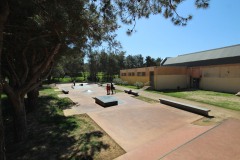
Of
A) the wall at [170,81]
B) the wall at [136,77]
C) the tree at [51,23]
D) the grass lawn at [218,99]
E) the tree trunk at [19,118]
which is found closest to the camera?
the tree at [51,23]

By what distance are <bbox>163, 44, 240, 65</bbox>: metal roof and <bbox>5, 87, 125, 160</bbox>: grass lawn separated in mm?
24466

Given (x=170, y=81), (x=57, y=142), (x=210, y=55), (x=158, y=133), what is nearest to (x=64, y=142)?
(x=57, y=142)

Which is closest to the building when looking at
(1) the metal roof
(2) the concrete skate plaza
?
(1) the metal roof

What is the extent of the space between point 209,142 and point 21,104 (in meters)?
7.89

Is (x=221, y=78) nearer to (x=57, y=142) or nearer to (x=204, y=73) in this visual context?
(x=204, y=73)

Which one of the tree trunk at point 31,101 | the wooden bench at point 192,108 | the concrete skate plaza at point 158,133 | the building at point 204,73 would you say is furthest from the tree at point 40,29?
the building at point 204,73

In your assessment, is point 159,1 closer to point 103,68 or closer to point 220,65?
point 220,65

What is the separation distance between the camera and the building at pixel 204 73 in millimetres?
23141

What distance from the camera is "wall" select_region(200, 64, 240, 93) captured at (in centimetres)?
2227

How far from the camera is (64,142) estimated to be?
274 inches

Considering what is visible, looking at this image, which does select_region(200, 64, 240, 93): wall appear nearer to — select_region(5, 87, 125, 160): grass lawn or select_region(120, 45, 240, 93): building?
select_region(120, 45, 240, 93): building

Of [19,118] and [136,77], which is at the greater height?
[136,77]

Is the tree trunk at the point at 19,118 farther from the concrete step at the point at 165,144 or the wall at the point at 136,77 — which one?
the wall at the point at 136,77

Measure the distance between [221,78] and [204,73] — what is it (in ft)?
9.75
